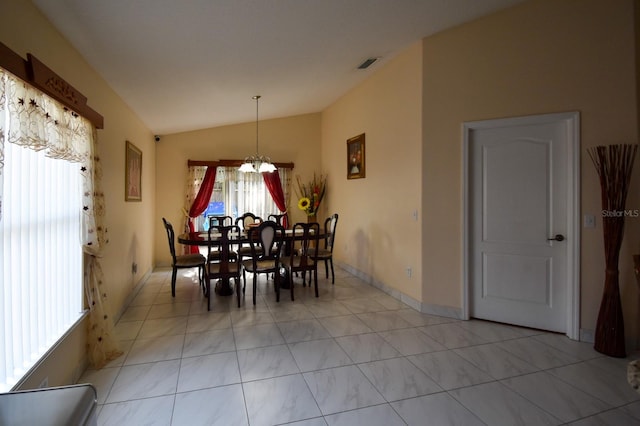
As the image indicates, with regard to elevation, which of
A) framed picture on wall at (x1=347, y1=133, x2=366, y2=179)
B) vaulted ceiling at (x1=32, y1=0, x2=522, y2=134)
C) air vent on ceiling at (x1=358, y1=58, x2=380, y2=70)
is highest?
air vent on ceiling at (x1=358, y1=58, x2=380, y2=70)

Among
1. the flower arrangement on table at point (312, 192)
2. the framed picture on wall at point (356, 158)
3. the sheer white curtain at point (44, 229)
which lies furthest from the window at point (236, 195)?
the sheer white curtain at point (44, 229)

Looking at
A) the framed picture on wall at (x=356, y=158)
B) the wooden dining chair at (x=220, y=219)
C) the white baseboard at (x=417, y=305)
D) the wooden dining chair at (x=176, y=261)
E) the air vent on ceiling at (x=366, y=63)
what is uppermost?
the air vent on ceiling at (x=366, y=63)

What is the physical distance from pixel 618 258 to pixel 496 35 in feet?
7.65

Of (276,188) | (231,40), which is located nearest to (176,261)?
(276,188)

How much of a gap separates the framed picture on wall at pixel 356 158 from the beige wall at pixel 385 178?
0.11 metres

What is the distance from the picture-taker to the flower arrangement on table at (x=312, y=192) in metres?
6.37

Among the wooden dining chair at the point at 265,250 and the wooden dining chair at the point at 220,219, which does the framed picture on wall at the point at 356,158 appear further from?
the wooden dining chair at the point at 220,219

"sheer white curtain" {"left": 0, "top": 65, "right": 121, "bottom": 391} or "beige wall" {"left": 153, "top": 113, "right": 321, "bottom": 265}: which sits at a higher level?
"beige wall" {"left": 153, "top": 113, "right": 321, "bottom": 265}

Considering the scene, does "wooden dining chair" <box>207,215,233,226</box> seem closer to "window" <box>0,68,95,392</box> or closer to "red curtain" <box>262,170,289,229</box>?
"red curtain" <box>262,170,289,229</box>

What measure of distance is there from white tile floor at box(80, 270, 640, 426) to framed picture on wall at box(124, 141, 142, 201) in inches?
56.6

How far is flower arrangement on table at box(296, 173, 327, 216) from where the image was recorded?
6369 millimetres

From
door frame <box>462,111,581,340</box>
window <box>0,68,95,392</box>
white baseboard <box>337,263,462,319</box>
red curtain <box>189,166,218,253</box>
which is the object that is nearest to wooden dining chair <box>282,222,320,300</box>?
white baseboard <box>337,263,462,319</box>

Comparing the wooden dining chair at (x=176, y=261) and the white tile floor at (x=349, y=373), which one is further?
the wooden dining chair at (x=176, y=261)

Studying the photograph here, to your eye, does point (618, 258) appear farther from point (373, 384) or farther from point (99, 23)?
point (99, 23)
